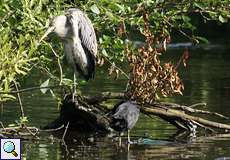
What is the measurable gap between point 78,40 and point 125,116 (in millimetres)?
1356

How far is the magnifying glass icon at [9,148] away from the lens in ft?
25.7

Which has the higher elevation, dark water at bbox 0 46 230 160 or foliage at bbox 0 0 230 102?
foliage at bbox 0 0 230 102

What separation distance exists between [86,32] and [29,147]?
6.07ft

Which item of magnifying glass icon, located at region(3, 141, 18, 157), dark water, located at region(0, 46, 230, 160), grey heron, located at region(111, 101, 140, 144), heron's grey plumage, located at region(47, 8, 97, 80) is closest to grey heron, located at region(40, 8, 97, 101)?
heron's grey plumage, located at region(47, 8, 97, 80)

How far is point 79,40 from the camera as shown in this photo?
1181 cm

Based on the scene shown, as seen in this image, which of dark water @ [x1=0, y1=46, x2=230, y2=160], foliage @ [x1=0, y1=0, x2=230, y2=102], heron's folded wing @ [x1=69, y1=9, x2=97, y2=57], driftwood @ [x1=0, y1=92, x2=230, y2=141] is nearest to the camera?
foliage @ [x1=0, y1=0, x2=230, y2=102]

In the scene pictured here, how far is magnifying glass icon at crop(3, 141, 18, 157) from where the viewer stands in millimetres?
7848

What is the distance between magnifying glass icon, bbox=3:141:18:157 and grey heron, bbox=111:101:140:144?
4.14 meters

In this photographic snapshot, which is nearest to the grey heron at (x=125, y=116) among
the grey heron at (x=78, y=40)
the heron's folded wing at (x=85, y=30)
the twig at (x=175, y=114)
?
the twig at (x=175, y=114)

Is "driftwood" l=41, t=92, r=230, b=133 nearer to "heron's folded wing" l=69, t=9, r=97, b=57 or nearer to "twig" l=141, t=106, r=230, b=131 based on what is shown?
"twig" l=141, t=106, r=230, b=131

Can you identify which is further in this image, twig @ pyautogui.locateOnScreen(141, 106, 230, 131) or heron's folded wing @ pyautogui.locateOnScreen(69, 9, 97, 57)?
twig @ pyautogui.locateOnScreen(141, 106, 230, 131)

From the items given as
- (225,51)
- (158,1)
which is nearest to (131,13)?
(158,1)

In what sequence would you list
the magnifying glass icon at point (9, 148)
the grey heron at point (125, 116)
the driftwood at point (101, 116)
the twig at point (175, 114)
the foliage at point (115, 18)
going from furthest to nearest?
the twig at point (175, 114) < the driftwood at point (101, 116) < the grey heron at point (125, 116) < the foliage at point (115, 18) < the magnifying glass icon at point (9, 148)

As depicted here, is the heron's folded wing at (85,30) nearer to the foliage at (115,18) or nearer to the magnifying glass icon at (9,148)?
the foliage at (115,18)
